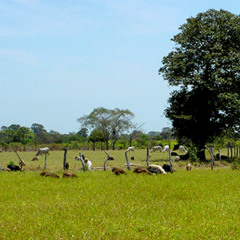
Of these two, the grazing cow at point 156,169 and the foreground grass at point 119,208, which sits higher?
the grazing cow at point 156,169

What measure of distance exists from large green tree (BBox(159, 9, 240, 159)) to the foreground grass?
17788mm

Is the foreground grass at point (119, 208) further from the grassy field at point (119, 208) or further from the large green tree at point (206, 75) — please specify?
the large green tree at point (206, 75)

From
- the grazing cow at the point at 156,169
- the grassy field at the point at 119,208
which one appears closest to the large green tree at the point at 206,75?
the grazing cow at the point at 156,169

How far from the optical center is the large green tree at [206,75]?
37531 millimetres

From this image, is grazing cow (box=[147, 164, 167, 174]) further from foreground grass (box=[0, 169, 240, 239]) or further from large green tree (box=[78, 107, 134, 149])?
large green tree (box=[78, 107, 134, 149])

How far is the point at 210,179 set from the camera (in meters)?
22.5

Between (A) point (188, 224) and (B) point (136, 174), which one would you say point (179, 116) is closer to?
(B) point (136, 174)

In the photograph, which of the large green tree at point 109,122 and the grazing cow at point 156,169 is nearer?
the grazing cow at point 156,169

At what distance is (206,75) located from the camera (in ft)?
127

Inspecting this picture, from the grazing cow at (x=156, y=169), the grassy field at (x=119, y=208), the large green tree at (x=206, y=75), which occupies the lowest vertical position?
the grassy field at (x=119, y=208)

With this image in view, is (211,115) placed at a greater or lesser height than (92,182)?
greater

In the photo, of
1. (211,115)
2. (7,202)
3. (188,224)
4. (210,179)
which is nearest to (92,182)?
(7,202)

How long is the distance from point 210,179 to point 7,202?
13114 mm

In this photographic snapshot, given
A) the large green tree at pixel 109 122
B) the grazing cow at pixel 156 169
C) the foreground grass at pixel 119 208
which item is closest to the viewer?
the foreground grass at pixel 119 208
